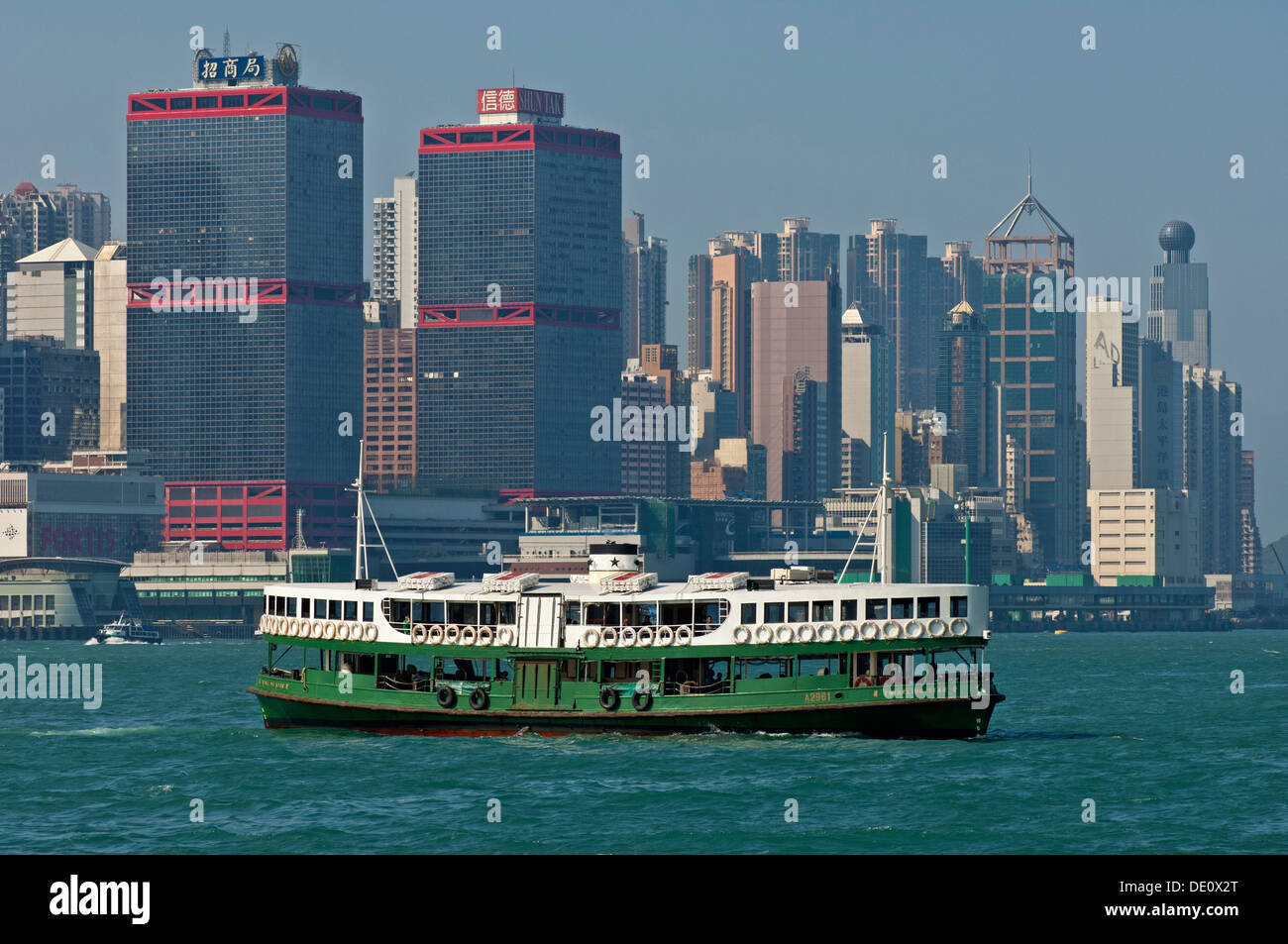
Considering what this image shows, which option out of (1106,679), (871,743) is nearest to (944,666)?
(871,743)

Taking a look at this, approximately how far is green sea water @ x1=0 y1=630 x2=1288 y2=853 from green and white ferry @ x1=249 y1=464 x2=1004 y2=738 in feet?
2.90

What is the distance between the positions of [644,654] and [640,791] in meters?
12.5

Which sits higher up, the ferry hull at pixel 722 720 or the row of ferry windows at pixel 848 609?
the row of ferry windows at pixel 848 609

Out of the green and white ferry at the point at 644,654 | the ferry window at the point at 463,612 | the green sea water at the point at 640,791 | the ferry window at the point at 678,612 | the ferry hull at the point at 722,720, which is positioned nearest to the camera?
the green sea water at the point at 640,791

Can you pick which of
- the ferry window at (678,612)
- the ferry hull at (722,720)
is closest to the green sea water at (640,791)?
the ferry hull at (722,720)

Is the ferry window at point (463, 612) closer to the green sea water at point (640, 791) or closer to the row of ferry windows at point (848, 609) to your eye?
the green sea water at point (640, 791)

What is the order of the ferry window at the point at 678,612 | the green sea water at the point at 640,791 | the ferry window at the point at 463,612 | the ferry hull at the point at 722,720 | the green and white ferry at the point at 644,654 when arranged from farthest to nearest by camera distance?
the ferry window at the point at 463,612 < the ferry window at the point at 678,612 < the ferry hull at the point at 722,720 < the green and white ferry at the point at 644,654 < the green sea water at the point at 640,791

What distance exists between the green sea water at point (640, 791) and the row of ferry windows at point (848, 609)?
12.4 ft

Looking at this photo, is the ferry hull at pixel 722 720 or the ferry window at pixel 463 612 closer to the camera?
the ferry hull at pixel 722 720

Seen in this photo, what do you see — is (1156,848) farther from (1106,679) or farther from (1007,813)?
(1106,679)

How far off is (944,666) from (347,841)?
27.3 m

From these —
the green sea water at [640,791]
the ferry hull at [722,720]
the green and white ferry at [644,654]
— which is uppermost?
the green and white ferry at [644,654]

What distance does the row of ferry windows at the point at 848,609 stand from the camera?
6431cm

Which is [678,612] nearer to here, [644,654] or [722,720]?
[644,654]
